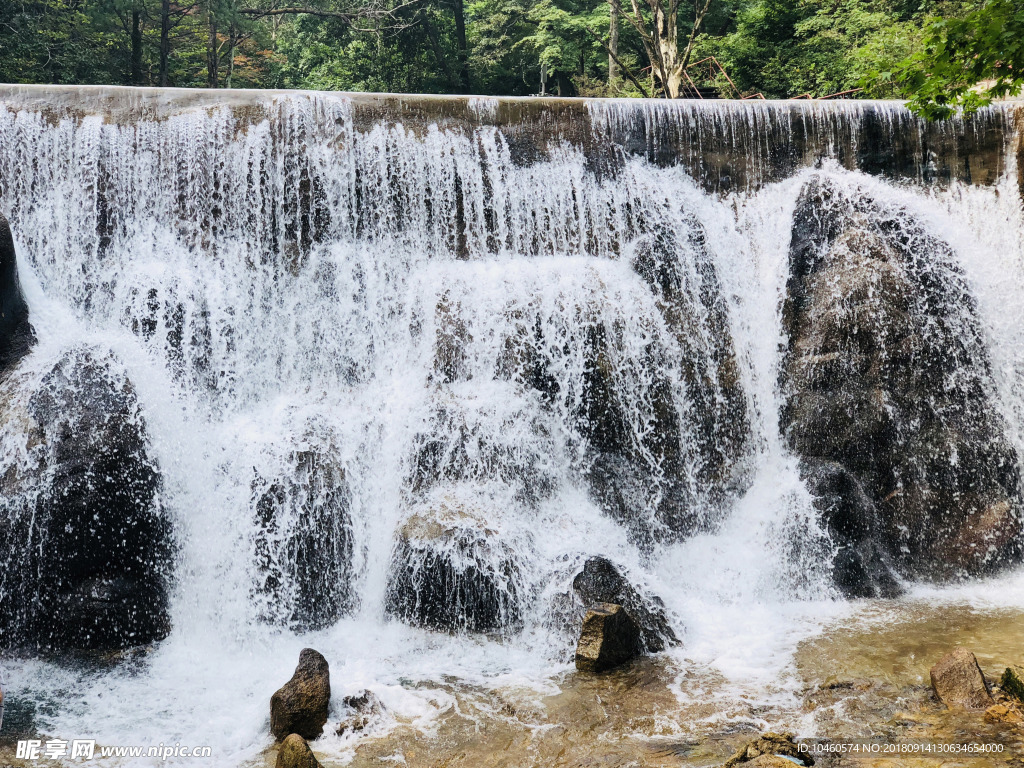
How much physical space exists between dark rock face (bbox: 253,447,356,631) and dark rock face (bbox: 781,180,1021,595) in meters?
5.12

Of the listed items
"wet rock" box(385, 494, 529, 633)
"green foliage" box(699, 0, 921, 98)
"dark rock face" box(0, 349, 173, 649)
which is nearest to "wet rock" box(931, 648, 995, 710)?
"wet rock" box(385, 494, 529, 633)

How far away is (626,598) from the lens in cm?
718

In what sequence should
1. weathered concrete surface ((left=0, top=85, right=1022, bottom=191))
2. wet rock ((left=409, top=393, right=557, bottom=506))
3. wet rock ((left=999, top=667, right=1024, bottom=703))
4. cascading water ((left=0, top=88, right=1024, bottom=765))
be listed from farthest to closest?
weathered concrete surface ((left=0, top=85, right=1022, bottom=191)) → wet rock ((left=409, top=393, right=557, bottom=506)) → cascading water ((left=0, top=88, right=1024, bottom=765)) → wet rock ((left=999, top=667, right=1024, bottom=703))

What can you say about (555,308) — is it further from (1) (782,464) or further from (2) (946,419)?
(2) (946,419)

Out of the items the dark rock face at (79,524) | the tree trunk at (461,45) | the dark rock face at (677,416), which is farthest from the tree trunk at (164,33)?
the dark rock face at (677,416)

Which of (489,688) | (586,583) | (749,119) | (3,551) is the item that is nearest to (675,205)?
(749,119)

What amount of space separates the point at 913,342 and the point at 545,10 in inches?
626

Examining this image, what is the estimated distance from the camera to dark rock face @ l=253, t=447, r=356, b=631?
24.5 ft

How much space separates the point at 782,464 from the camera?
30.8ft

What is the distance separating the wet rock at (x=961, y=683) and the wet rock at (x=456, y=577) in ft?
11.2

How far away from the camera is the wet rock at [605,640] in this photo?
21.4 feet

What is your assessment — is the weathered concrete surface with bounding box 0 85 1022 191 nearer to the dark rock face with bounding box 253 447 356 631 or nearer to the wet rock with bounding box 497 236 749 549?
the wet rock with bounding box 497 236 749 549

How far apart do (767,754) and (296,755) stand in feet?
9.50

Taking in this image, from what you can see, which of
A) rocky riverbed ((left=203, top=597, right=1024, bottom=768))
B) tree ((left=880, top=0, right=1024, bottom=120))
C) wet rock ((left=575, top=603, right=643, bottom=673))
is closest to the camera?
rocky riverbed ((left=203, top=597, right=1024, bottom=768))
